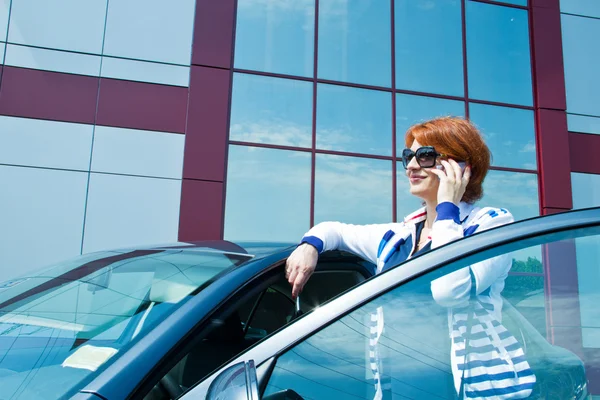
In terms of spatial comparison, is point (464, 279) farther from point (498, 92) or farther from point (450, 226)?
point (498, 92)

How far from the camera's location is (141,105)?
290 inches

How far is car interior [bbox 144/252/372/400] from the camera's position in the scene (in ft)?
4.58

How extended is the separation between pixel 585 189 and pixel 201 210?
6623mm

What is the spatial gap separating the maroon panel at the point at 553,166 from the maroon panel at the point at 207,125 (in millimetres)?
5397

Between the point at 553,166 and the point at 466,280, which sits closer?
the point at 466,280

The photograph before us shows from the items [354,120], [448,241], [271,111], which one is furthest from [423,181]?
[354,120]

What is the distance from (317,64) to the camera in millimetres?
8164

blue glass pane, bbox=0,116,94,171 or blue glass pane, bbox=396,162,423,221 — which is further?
blue glass pane, bbox=396,162,423,221

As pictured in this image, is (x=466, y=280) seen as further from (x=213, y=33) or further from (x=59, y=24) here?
(x=59, y=24)

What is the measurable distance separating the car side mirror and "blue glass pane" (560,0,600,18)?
33.6 ft

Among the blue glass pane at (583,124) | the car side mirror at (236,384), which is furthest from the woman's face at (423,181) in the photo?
the blue glass pane at (583,124)

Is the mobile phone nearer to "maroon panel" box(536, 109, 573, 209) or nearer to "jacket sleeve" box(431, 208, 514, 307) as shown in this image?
"jacket sleeve" box(431, 208, 514, 307)

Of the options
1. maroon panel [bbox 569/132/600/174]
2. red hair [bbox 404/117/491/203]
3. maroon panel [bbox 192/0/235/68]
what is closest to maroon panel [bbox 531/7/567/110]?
maroon panel [bbox 569/132/600/174]

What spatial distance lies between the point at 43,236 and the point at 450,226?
22.3 ft
